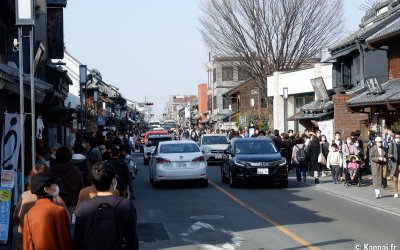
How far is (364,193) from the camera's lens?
65.8 ft

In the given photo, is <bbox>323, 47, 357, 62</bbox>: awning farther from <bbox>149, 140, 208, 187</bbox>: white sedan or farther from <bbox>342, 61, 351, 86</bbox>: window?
<bbox>149, 140, 208, 187</bbox>: white sedan

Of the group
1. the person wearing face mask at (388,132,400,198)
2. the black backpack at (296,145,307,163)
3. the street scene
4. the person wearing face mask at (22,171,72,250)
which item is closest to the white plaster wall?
the street scene

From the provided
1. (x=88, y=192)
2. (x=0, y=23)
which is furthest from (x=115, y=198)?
(x=0, y=23)

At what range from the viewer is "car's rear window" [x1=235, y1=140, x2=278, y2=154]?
2255 centimetres

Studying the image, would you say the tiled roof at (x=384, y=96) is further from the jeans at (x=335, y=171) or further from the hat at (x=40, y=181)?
the hat at (x=40, y=181)

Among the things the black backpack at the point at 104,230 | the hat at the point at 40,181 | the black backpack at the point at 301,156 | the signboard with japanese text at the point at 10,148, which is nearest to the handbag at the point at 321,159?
the black backpack at the point at 301,156

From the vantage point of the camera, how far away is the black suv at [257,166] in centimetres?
2111

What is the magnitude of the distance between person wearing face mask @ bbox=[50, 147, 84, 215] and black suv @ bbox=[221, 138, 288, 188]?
38.1 ft

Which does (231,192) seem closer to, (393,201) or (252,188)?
(252,188)

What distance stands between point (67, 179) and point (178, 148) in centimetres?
1277

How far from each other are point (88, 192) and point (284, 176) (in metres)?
14.2

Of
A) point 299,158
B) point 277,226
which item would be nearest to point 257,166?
point 299,158

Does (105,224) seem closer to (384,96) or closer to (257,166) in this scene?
(257,166)

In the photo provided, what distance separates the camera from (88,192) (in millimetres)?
7914
